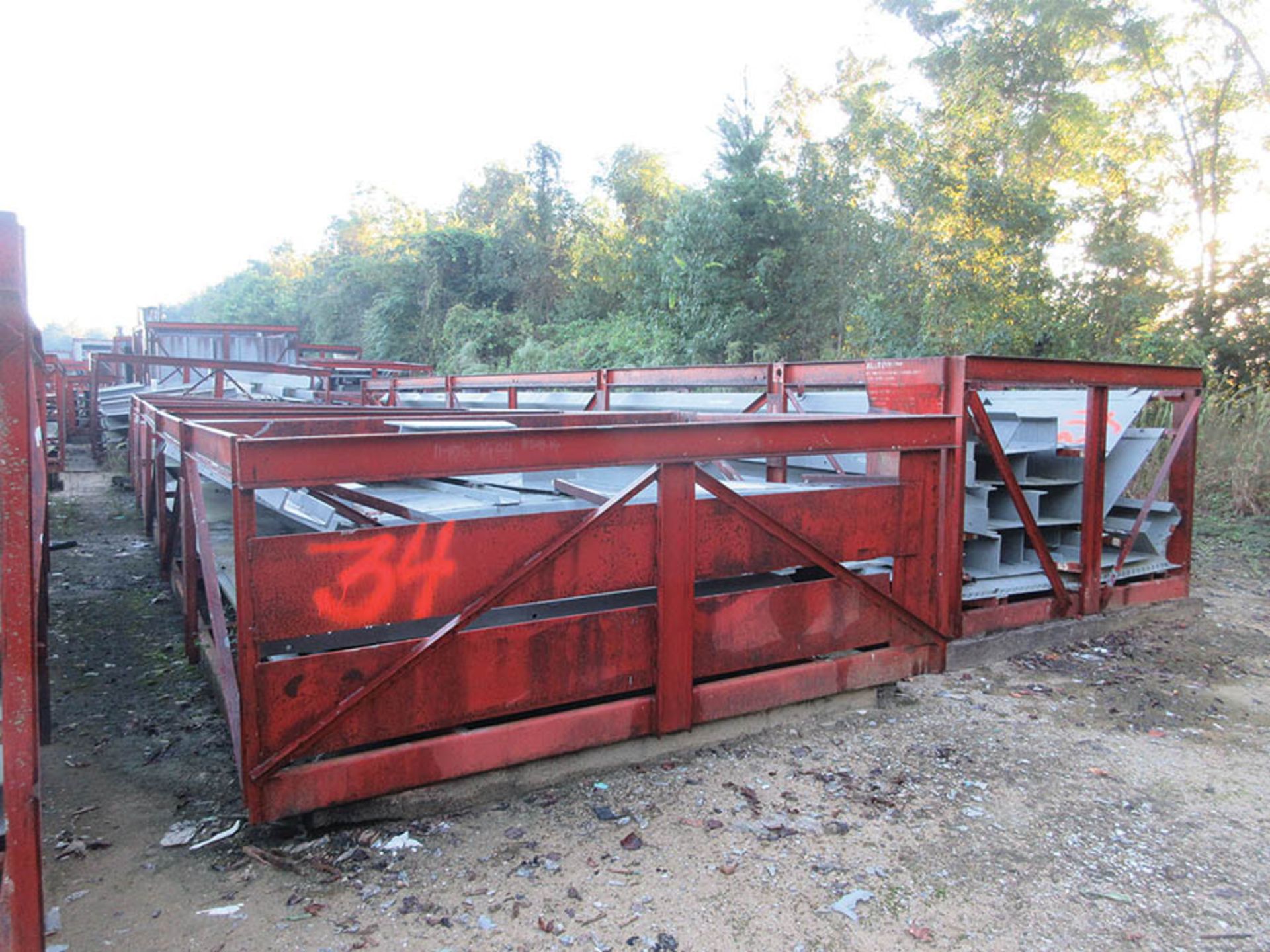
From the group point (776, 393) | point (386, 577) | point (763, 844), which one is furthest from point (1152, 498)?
point (386, 577)

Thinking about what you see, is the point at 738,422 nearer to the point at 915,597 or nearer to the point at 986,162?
the point at 915,597

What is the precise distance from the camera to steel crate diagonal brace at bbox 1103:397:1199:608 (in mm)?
5523

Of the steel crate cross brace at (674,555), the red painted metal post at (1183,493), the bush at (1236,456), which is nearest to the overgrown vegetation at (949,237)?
the bush at (1236,456)

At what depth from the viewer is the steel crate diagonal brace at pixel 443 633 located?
279cm

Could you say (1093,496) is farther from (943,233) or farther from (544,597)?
(943,233)

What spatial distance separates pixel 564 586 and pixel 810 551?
→ 1.21m

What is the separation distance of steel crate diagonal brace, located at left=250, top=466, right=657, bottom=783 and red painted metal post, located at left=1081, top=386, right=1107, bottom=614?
3366 millimetres

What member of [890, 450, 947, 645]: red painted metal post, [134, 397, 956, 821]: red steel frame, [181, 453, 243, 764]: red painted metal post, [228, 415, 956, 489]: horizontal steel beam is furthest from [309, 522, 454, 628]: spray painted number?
[890, 450, 947, 645]: red painted metal post

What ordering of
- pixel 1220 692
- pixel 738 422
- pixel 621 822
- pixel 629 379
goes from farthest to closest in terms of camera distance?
pixel 629 379 → pixel 1220 692 → pixel 738 422 → pixel 621 822

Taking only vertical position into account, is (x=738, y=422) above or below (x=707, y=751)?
above

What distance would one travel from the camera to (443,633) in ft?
9.87

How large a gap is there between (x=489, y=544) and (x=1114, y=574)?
14.8 ft

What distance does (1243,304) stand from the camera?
509 inches

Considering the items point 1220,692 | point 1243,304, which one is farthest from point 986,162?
point 1220,692
